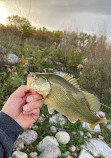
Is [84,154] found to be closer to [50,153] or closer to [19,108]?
[50,153]

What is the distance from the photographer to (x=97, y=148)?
12.0ft

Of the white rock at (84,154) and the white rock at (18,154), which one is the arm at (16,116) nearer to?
the white rock at (18,154)

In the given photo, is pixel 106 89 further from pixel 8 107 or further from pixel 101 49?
pixel 8 107

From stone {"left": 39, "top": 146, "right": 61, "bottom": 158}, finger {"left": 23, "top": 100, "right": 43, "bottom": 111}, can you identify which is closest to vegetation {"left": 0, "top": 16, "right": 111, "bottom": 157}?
stone {"left": 39, "top": 146, "right": 61, "bottom": 158}

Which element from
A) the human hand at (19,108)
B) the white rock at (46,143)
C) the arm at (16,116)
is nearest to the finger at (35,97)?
the arm at (16,116)

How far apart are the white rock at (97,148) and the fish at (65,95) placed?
257 centimetres

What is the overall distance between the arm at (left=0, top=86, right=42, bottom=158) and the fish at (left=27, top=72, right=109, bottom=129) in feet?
0.76

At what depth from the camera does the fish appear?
1.23 metres

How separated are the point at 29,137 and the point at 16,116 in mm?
1719

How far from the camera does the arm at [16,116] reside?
1.47 metres

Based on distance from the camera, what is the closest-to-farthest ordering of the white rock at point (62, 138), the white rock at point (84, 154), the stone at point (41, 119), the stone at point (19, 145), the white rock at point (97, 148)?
1. the stone at point (19, 145)
2. the white rock at point (84, 154)
3. the white rock at point (62, 138)
4. the white rock at point (97, 148)
5. the stone at point (41, 119)

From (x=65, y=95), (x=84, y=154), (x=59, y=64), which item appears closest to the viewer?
(x=65, y=95)

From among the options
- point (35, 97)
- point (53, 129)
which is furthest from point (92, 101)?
point (53, 129)

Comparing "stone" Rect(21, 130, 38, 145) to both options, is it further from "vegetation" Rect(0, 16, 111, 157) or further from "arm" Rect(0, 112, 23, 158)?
"arm" Rect(0, 112, 23, 158)
